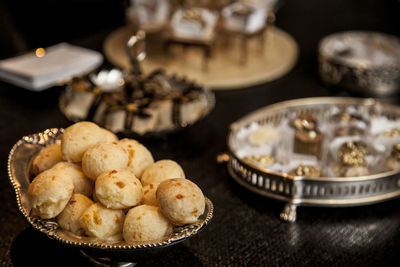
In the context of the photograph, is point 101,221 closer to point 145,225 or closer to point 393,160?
point 145,225

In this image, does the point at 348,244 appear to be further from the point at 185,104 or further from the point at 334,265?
the point at 185,104

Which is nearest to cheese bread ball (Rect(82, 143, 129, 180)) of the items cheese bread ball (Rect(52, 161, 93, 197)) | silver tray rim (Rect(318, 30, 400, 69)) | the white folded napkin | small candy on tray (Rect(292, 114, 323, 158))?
cheese bread ball (Rect(52, 161, 93, 197))

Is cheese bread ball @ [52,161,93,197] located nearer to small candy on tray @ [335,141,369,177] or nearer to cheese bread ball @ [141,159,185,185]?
cheese bread ball @ [141,159,185,185]

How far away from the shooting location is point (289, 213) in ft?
2.96

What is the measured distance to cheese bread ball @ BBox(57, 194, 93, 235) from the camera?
645 mm

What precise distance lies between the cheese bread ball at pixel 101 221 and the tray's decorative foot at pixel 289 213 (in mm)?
362

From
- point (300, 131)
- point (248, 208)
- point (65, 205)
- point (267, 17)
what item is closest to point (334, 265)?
point (248, 208)

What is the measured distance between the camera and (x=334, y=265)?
80cm

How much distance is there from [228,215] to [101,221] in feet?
1.13

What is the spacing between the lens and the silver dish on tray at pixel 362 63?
1.39 m

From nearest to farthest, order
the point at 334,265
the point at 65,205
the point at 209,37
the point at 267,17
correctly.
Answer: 1. the point at 65,205
2. the point at 334,265
3. the point at 209,37
4. the point at 267,17

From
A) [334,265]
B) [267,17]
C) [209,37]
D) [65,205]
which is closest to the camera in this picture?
[65,205]

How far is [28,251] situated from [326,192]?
0.53 meters

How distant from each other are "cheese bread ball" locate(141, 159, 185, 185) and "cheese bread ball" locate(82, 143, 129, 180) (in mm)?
36
